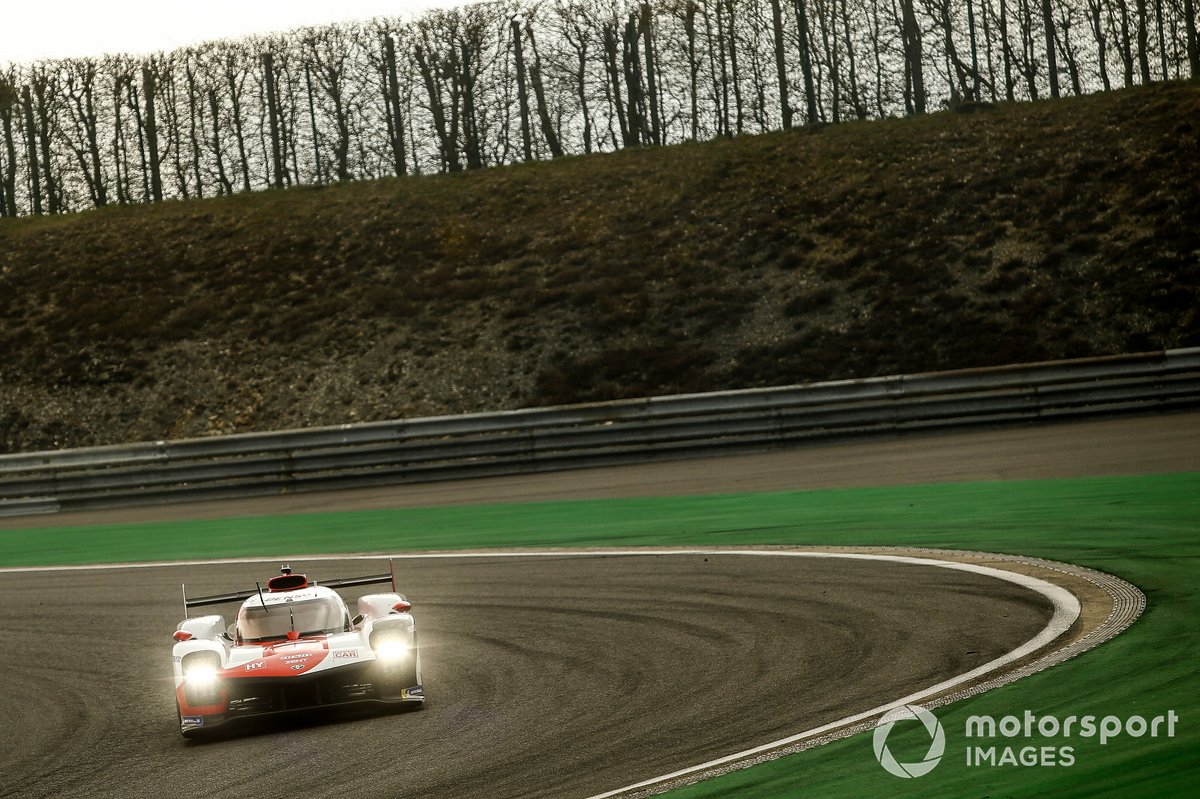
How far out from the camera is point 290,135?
4666cm

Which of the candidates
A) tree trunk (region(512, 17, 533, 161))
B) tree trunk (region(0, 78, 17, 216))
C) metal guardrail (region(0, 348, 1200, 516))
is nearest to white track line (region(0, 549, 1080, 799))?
metal guardrail (region(0, 348, 1200, 516))

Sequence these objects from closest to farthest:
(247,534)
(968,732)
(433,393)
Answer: (968,732) < (247,534) < (433,393)

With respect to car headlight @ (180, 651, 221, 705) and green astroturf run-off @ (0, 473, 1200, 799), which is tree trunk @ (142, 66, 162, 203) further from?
car headlight @ (180, 651, 221, 705)

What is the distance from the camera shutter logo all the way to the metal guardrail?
14.5 meters

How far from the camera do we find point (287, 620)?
24.6 ft

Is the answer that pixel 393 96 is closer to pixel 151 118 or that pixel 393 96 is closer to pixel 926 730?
pixel 151 118

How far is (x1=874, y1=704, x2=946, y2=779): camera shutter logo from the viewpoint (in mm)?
4859

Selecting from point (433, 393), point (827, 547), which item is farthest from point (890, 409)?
point (433, 393)

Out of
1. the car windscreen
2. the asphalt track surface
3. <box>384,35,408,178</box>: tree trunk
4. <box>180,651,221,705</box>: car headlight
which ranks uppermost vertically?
<box>384,35,408,178</box>: tree trunk

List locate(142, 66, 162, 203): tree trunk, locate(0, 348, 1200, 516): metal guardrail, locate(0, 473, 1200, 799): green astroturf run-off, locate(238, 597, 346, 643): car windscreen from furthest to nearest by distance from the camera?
1. locate(142, 66, 162, 203): tree trunk
2. locate(0, 348, 1200, 516): metal guardrail
3. locate(238, 597, 346, 643): car windscreen
4. locate(0, 473, 1200, 799): green astroturf run-off

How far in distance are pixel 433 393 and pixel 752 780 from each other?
2426 cm

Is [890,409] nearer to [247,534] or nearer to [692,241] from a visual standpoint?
[247,534]

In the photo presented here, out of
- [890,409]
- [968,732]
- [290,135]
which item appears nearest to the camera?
[968,732]

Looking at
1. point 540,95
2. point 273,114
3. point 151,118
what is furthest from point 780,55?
point 151,118
